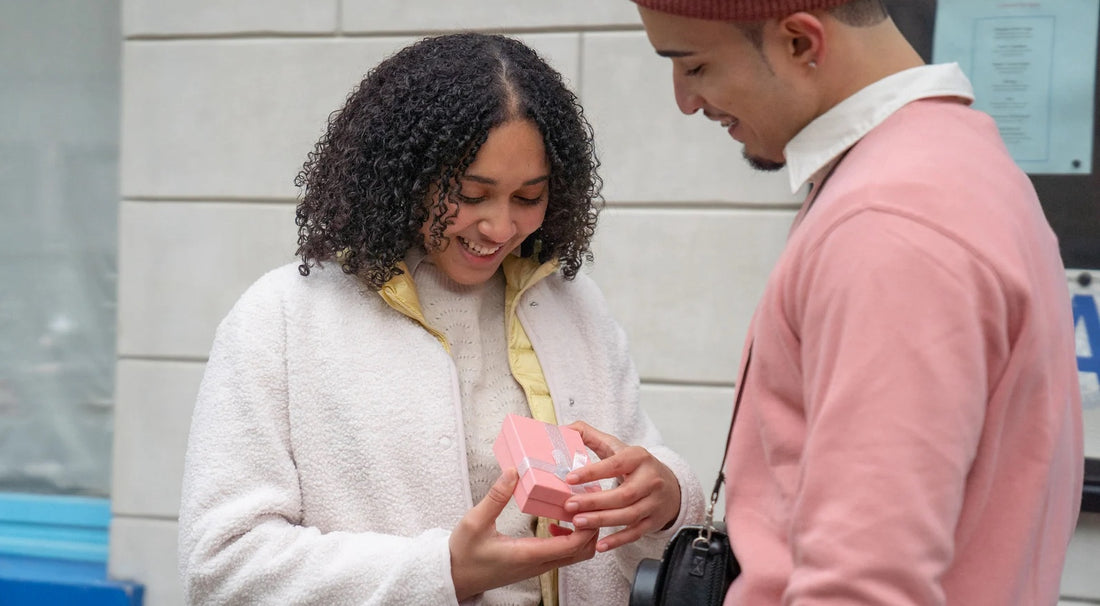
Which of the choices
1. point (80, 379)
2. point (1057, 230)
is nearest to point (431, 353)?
point (1057, 230)

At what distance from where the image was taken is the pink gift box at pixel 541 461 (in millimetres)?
1557

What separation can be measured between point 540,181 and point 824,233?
30.4 inches

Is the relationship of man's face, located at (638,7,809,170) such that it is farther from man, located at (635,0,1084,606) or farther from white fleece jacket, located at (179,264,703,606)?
white fleece jacket, located at (179,264,703,606)

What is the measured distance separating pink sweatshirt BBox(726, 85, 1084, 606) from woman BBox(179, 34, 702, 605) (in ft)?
1.74

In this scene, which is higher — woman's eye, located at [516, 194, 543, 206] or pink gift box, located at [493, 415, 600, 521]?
woman's eye, located at [516, 194, 543, 206]

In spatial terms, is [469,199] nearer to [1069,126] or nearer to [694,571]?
[694,571]

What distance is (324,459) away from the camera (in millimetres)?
1752

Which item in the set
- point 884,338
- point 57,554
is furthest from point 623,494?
point 57,554

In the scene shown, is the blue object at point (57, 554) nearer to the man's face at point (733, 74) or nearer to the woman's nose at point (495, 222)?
the woman's nose at point (495, 222)

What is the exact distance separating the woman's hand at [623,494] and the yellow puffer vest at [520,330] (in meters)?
0.14

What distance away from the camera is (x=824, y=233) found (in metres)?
1.12

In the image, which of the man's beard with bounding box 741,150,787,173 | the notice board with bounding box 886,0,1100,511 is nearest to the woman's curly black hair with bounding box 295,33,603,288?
the man's beard with bounding box 741,150,787,173

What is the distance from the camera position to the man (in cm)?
104

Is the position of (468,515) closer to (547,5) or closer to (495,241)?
(495,241)
